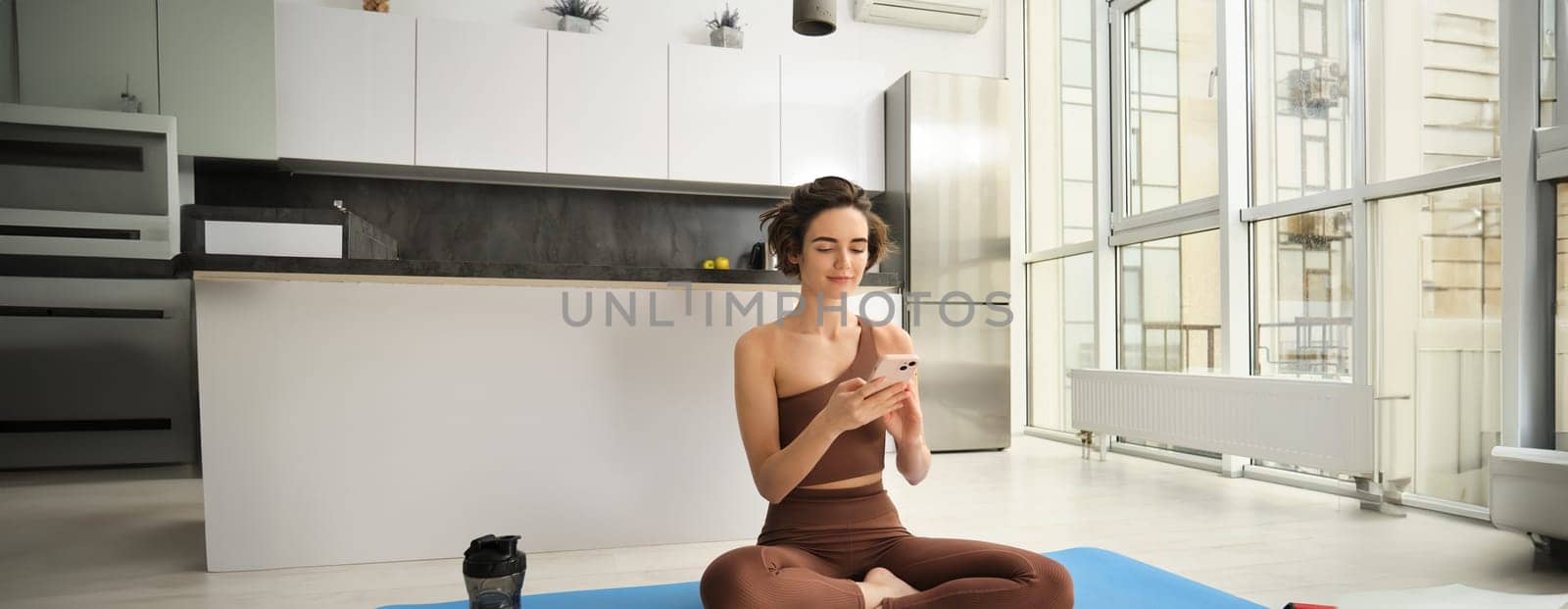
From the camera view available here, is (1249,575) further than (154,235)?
No

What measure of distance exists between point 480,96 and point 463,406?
2.47 meters

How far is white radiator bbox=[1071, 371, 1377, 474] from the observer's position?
10.4 feet

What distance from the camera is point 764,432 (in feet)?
5.47

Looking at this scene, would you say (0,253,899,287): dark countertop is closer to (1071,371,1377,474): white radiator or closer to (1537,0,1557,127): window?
(1071,371,1377,474): white radiator

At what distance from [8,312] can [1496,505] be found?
5.73 m

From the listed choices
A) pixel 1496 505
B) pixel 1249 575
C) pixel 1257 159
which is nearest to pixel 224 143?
pixel 1249 575

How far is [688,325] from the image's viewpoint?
2.62 m

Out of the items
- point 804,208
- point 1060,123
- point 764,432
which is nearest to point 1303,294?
point 1060,123

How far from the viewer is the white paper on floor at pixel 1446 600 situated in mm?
1605

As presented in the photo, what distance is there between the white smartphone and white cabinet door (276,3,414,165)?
3633mm

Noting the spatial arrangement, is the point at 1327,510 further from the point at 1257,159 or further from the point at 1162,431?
the point at 1257,159

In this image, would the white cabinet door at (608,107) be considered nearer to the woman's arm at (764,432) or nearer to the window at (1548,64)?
the woman's arm at (764,432)

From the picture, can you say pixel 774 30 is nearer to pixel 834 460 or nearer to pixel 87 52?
pixel 87 52

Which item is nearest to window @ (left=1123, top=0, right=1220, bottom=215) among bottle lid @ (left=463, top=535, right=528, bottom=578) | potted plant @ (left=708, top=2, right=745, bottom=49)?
potted plant @ (left=708, top=2, right=745, bottom=49)
